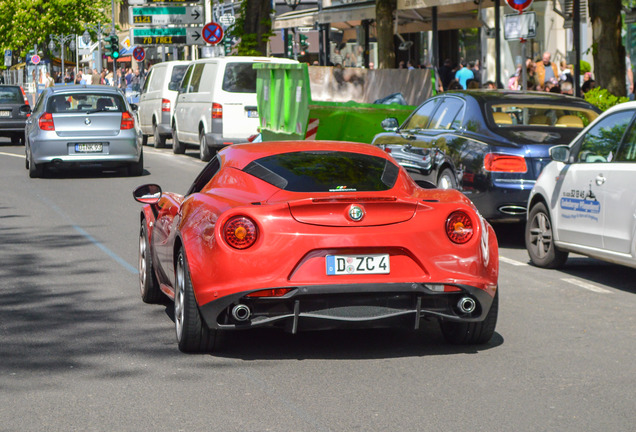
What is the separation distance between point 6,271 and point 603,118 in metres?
5.08

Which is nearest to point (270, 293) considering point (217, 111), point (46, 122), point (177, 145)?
point (46, 122)

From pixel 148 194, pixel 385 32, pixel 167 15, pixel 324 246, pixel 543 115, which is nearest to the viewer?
pixel 324 246

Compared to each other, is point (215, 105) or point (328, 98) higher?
point (328, 98)

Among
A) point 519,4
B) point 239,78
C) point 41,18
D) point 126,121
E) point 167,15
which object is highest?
point 41,18

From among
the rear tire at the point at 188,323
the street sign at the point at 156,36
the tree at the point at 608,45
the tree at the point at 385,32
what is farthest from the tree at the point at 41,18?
the rear tire at the point at 188,323

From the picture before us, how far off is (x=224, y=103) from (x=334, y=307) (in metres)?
16.5

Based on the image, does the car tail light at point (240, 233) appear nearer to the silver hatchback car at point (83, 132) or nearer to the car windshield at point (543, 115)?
the car windshield at point (543, 115)

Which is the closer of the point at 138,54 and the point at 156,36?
the point at 156,36

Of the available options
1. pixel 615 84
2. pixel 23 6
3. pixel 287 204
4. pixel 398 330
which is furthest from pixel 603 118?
pixel 23 6

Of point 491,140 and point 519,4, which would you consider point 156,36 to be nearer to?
point 519,4

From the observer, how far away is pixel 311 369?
6.47 m

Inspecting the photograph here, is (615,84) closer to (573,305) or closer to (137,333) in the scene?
(573,305)

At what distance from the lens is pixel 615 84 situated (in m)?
17.7

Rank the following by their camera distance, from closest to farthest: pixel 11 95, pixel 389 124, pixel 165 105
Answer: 1. pixel 389 124
2. pixel 165 105
3. pixel 11 95
